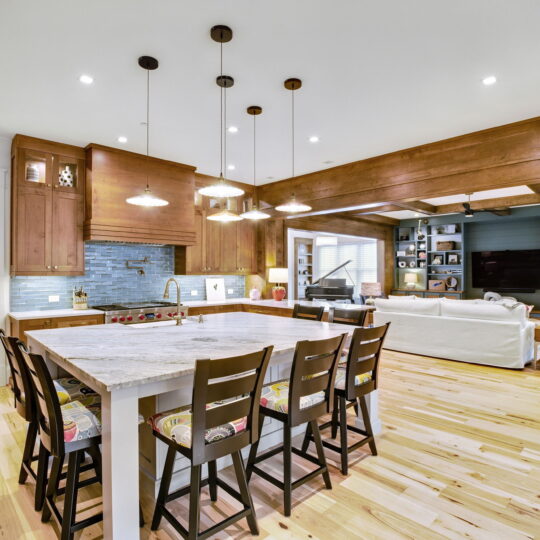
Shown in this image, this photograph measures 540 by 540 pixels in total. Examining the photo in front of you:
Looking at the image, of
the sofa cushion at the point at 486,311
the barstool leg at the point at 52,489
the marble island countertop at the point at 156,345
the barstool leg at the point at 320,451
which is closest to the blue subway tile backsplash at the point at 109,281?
the marble island countertop at the point at 156,345

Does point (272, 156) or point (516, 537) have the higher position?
point (272, 156)

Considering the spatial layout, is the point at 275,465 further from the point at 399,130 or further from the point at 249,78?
the point at 399,130

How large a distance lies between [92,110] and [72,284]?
2258mm

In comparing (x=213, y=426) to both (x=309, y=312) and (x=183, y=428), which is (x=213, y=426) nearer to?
(x=183, y=428)

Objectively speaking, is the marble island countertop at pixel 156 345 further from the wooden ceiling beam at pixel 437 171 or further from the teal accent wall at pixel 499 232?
the teal accent wall at pixel 499 232

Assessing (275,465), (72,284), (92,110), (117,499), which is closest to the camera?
(117,499)

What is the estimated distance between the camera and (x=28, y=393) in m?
1.92

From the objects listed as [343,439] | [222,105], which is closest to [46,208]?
[222,105]

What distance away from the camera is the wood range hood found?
4500 mm

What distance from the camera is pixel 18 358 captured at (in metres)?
1.90

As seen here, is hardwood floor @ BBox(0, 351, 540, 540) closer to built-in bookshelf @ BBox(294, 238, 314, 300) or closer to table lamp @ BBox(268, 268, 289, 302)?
table lamp @ BBox(268, 268, 289, 302)

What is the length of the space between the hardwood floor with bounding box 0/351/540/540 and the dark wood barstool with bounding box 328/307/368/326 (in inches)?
34.5

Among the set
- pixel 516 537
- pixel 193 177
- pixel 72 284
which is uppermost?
pixel 193 177

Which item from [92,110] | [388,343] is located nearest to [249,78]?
[92,110]
